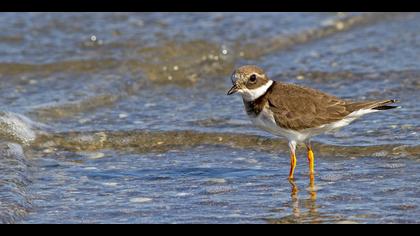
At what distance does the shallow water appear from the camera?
738cm

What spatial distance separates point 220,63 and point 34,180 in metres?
5.49

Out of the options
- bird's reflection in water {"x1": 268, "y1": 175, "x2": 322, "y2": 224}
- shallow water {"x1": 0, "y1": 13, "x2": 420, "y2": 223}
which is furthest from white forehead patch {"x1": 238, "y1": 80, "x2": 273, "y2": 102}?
bird's reflection in water {"x1": 268, "y1": 175, "x2": 322, "y2": 224}

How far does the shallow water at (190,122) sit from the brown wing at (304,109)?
58cm

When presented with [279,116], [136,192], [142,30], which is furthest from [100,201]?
[142,30]

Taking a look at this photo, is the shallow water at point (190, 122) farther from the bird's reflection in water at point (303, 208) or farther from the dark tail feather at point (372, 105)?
the dark tail feather at point (372, 105)

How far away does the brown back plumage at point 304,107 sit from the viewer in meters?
8.02

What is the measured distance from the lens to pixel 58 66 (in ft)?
41.8

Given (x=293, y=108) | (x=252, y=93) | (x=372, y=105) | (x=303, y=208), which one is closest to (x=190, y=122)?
(x=252, y=93)

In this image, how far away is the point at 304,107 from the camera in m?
8.10

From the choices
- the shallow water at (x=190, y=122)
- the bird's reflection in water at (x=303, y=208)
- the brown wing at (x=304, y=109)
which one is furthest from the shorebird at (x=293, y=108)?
the shallow water at (x=190, y=122)

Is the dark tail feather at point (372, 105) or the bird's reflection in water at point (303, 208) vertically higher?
the dark tail feather at point (372, 105)

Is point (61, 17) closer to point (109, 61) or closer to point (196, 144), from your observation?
point (109, 61)

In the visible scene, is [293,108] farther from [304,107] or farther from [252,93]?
[252,93]

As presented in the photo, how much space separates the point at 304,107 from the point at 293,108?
0.12 meters
